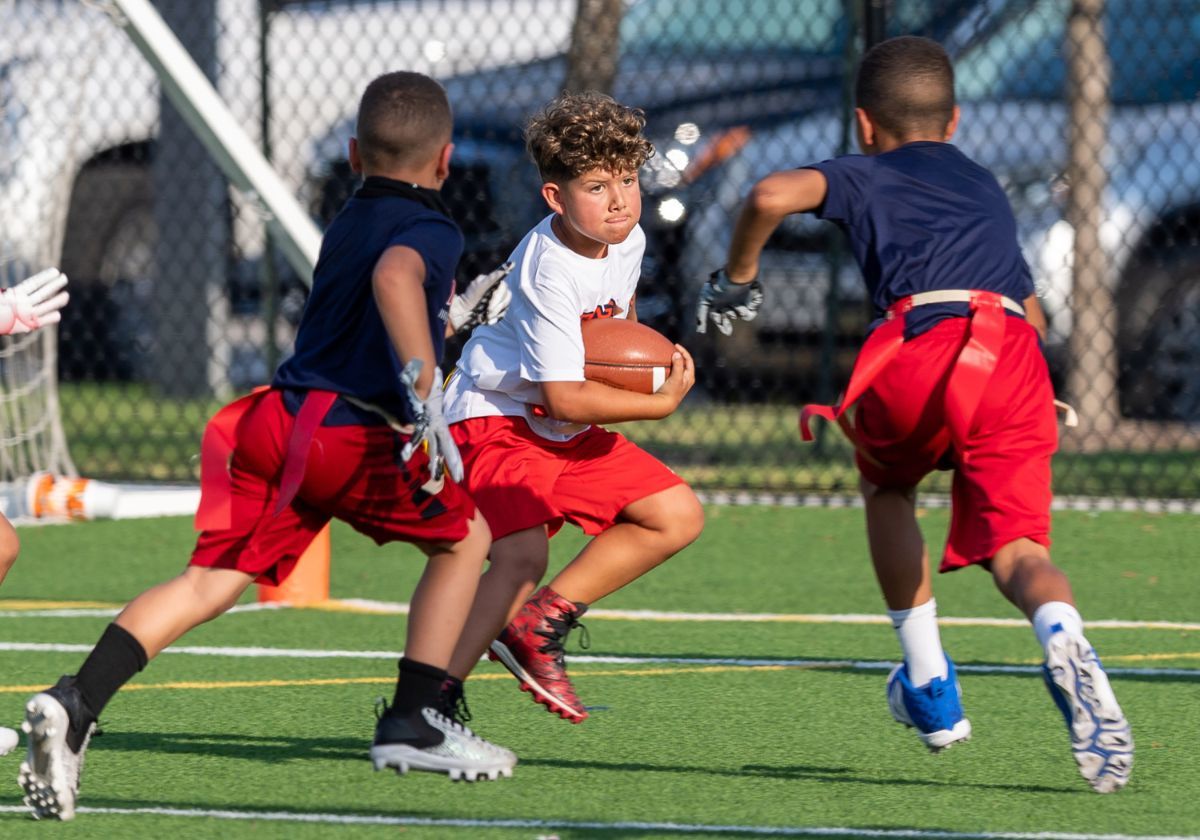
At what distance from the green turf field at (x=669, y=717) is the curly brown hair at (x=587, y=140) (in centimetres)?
138

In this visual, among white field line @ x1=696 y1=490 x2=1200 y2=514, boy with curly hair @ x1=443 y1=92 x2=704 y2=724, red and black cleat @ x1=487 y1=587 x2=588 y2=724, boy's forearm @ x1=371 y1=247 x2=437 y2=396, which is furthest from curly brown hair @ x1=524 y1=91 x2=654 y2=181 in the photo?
white field line @ x1=696 y1=490 x2=1200 y2=514

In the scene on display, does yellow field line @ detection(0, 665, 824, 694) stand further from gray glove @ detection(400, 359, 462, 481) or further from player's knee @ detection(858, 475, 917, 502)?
gray glove @ detection(400, 359, 462, 481)

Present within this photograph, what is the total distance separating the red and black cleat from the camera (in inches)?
202

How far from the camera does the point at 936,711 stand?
189 inches

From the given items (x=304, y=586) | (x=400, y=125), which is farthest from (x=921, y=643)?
(x=304, y=586)

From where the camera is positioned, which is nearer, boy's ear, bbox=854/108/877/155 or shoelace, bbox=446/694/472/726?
shoelace, bbox=446/694/472/726

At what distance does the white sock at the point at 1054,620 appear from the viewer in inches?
173

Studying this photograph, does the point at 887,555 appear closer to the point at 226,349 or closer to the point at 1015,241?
the point at 1015,241

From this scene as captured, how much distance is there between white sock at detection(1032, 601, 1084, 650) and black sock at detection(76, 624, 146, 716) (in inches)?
73.0

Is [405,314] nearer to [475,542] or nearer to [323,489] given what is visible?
[323,489]

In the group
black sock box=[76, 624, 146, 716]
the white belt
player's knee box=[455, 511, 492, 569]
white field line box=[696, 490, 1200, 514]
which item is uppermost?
the white belt

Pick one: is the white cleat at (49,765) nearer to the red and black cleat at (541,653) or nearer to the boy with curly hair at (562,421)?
the boy with curly hair at (562,421)

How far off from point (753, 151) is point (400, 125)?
6.96m

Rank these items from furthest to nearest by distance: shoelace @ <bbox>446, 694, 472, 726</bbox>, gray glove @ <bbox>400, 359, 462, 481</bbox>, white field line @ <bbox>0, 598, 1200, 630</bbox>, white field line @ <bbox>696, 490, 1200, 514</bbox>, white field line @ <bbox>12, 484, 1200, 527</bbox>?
Answer: 1. white field line @ <bbox>696, 490, 1200, 514</bbox>
2. white field line @ <bbox>12, 484, 1200, 527</bbox>
3. white field line @ <bbox>0, 598, 1200, 630</bbox>
4. shoelace @ <bbox>446, 694, 472, 726</bbox>
5. gray glove @ <bbox>400, 359, 462, 481</bbox>
